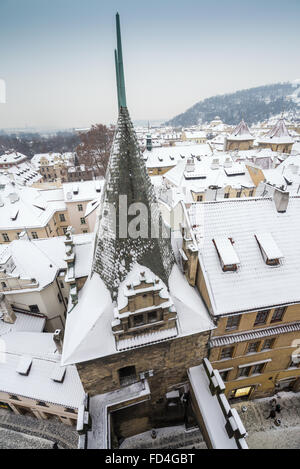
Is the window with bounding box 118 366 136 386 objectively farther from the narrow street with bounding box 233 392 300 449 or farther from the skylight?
the narrow street with bounding box 233 392 300 449

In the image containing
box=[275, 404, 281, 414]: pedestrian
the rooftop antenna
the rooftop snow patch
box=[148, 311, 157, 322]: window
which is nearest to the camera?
the rooftop antenna

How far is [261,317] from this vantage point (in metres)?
14.4

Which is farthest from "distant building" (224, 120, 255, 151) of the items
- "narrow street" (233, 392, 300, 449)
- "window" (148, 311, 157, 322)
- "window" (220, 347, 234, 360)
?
"window" (148, 311, 157, 322)

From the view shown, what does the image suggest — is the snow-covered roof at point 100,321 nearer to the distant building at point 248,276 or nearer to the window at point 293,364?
the distant building at point 248,276

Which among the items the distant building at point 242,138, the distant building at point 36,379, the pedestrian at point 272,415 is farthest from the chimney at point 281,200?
the distant building at point 242,138

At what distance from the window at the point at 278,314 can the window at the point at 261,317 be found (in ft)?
2.16

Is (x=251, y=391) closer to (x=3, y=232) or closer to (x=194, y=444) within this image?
(x=194, y=444)

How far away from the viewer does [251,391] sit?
60.0 ft

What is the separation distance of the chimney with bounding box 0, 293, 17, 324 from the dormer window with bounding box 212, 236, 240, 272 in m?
18.0

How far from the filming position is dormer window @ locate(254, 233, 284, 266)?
13635 mm

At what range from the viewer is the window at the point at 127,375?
13.4 m

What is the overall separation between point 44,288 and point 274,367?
20222 mm

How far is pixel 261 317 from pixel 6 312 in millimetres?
20381

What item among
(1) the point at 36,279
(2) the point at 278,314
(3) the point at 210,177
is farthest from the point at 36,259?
(3) the point at 210,177
